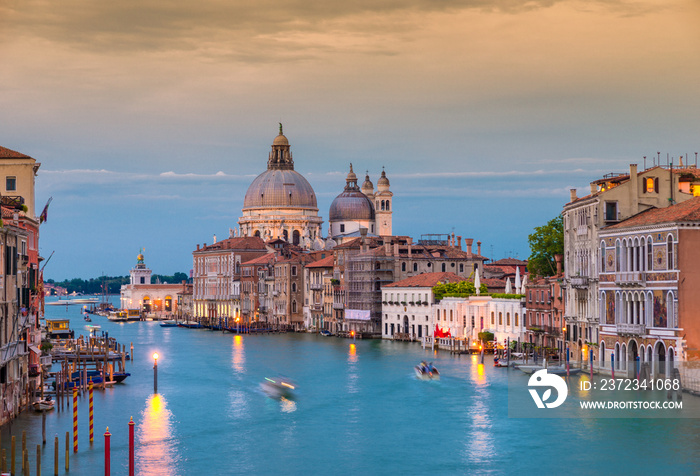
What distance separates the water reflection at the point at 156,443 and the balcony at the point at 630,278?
16594mm

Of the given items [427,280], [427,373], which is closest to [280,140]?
[427,280]

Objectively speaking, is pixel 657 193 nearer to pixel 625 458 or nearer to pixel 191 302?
pixel 625 458

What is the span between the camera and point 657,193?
147 feet

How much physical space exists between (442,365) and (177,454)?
1002 inches

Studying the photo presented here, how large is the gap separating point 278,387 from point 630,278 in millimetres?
14594

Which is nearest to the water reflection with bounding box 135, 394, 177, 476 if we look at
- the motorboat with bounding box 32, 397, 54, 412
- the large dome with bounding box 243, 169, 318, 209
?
the motorboat with bounding box 32, 397, 54, 412

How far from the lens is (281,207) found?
136250mm

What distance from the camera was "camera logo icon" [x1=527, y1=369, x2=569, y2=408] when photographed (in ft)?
129

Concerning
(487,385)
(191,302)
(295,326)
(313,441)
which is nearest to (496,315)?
(487,385)

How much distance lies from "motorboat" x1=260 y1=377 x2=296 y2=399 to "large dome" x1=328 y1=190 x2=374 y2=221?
8109 cm

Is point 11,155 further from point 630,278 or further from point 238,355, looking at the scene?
point 238,355

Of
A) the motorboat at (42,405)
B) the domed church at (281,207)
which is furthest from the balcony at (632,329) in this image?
the domed church at (281,207)

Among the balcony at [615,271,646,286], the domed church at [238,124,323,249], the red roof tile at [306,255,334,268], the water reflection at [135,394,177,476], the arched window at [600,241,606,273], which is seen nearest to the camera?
the water reflection at [135,394,177,476]

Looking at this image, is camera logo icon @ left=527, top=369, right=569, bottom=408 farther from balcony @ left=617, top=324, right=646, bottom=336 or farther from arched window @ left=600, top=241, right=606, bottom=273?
arched window @ left=600, top=241, right=606, bottom=273
